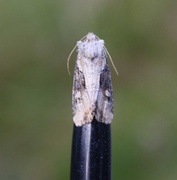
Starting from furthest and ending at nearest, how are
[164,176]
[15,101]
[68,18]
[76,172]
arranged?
[68,18] < [15,101] < [164,176] < [76,172]

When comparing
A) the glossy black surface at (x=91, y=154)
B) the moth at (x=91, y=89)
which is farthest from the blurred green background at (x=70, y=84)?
the glossy black surface at (x=91, y=154)

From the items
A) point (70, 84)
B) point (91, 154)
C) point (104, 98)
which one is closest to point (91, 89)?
point (104, 98)

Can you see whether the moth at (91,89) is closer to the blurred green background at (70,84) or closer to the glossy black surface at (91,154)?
the glossy black surface at (91,154)

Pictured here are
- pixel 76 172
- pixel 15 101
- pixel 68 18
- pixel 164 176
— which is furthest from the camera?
pixel 68 18

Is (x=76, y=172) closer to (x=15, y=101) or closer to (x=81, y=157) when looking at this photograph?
(x=81, y=157)

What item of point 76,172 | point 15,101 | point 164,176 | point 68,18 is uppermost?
point 68,18

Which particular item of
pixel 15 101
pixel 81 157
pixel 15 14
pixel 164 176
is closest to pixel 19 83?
pixel 15 101

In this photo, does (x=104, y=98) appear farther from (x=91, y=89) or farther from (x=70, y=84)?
(x=70, y=84)
